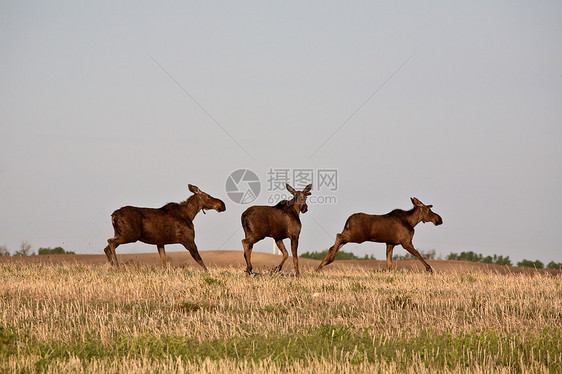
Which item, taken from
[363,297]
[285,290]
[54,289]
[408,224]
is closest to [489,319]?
[363,297]

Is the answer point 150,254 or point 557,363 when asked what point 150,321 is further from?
point 150,254

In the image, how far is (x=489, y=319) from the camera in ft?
34.0

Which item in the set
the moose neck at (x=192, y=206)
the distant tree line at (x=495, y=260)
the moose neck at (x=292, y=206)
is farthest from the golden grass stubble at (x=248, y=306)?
the distant tree line at (x=495, y=260)

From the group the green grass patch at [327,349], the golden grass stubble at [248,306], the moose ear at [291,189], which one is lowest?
the green grass patch at [327,349]

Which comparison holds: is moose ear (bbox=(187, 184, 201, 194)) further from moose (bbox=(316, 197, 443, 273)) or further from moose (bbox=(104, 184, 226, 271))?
moose (bbox=(316, 197, 443, 273))

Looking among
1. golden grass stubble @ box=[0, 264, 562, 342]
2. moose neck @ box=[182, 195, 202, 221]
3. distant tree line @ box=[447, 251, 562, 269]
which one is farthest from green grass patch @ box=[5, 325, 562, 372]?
distant tree line @ box=[447, 251, 562, 269]

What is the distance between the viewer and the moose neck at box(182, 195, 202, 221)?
1895 centimetres

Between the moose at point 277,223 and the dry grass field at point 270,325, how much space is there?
1669 millimetres

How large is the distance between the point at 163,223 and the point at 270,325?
30.5 ft

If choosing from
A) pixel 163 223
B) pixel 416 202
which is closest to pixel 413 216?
pixel 416 202

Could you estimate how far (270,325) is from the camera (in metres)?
9.39

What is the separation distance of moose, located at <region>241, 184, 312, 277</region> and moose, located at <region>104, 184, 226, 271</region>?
1542 millimetres

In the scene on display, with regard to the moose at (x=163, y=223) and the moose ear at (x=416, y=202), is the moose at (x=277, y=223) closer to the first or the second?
the moose at (x=163, y=223)

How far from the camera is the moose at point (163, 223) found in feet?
58.0
